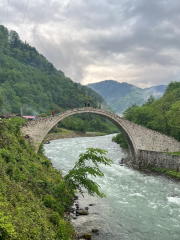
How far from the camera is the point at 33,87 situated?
101 meters

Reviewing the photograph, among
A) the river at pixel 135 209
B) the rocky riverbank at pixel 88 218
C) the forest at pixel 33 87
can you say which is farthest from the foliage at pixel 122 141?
the forest at pixel 33 87

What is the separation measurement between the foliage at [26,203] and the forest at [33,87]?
63256mm

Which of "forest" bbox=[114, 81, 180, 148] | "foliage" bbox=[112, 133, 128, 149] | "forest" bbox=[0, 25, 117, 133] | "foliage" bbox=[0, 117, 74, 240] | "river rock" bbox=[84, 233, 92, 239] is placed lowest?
"river rock" bbox=[84, 233, 92, 239]

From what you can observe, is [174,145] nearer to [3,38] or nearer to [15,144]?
[15,144]

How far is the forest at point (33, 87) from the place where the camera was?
3306 inches

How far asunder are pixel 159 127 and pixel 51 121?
1580 centimetres

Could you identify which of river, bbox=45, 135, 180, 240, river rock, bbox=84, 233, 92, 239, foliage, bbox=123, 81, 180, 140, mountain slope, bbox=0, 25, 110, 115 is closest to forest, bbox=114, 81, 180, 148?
foliage, bbox=123, 81, 180, 140

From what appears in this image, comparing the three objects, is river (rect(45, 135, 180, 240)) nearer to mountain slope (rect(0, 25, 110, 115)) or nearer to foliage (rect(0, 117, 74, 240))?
foliage (rect(0, 117, 74, 240))

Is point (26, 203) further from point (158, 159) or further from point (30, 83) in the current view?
point (30, 83)

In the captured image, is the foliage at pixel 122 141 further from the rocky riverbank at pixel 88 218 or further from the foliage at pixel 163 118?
the rocky riverbank at pixel 88 218

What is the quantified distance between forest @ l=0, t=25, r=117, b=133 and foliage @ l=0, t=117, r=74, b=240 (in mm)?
63256

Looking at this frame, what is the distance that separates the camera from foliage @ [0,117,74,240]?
22.5ft

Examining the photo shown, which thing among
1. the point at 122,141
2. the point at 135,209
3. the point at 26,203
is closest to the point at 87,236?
the point at 26,203

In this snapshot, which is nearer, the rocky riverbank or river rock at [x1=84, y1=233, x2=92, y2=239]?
river rock at [x1=84, y1=233, x2=92, y2=239]
